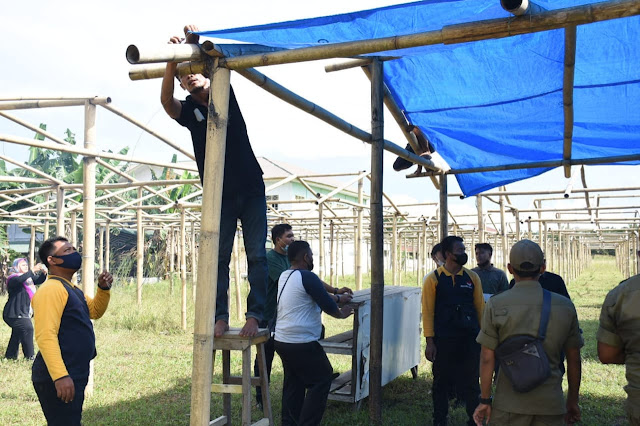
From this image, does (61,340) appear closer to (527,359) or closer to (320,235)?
(527,359)

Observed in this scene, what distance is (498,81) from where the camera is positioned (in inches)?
210

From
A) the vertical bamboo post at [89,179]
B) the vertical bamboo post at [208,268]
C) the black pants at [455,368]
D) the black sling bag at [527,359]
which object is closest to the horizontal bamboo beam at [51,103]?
the vertical bamboo post at [89,179]

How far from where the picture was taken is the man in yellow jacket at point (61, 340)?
3580 mm

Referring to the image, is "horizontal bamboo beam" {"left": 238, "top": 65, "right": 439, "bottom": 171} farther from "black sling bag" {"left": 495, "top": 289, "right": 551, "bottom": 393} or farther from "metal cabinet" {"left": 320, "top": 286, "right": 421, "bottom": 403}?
"black sling bag" {"left": 495, "top": 289, "right": 551, "bottom": 393}

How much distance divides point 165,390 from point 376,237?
373cm

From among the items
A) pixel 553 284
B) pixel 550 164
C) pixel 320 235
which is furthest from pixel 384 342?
pixel 320 235

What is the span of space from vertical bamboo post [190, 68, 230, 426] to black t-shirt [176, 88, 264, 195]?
23.0 inches

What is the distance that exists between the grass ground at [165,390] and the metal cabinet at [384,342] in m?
0.27

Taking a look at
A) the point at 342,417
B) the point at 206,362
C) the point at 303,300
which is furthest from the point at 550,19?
the point at 342,417

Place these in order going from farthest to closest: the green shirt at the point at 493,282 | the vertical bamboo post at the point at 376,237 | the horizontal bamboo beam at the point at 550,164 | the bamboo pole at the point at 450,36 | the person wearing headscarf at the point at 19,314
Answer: the person wearing headscarf at the point at 19,314
the green shirt at the point at 493,282
the horizontal bamboo beam at the point at 550,164
the vertical bamboo post at the point at 376,237
the bamboo pole at the point at 450,36

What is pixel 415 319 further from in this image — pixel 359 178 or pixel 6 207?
pixel 6 207

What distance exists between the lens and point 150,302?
15062 mm

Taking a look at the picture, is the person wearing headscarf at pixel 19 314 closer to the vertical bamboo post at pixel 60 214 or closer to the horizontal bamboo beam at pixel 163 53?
the vertical bamboo post at pixel 60 214

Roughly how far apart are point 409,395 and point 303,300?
9.74 feet
